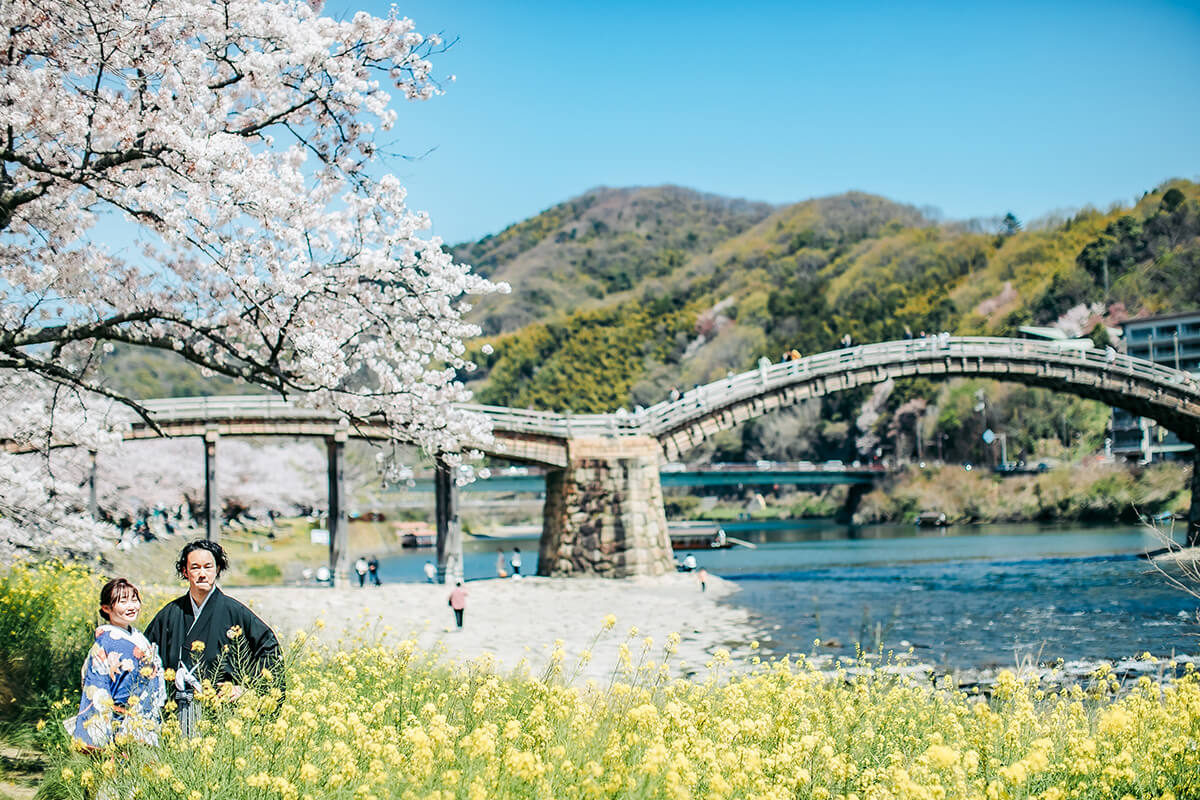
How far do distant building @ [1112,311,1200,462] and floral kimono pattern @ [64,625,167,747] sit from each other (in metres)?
72.2

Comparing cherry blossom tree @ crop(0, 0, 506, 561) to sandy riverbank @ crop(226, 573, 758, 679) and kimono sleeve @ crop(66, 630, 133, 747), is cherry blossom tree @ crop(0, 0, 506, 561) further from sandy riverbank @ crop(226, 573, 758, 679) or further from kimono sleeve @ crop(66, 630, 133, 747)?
sandy riverbank @ crop(226, 573, 758, 679)

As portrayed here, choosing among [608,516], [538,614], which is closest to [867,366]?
[608,516]

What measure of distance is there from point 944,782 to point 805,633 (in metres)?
16.1

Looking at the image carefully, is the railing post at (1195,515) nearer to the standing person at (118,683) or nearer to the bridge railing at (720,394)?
the bridge railing at (720,394)

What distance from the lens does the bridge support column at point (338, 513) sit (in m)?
A: 28.8

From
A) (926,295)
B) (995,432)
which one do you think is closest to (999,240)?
(926,295)

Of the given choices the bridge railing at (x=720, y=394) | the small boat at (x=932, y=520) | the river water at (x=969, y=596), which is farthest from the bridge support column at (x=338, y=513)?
the small boat at (x=932, y=520)

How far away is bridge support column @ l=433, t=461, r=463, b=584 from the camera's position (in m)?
30.2

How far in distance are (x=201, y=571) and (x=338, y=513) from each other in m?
23.2

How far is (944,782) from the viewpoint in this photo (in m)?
6.14

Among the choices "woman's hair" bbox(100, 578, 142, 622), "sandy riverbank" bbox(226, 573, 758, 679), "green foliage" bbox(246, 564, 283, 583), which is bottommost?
"green foliage" bbox(246, 564, 283, 583)

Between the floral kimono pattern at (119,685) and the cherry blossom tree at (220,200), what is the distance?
3.74 metres

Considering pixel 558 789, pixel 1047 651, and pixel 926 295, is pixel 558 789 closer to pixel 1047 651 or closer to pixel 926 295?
pixel 1047 651

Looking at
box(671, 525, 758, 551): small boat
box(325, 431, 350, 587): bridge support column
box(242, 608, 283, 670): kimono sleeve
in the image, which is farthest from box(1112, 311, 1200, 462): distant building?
box(242, 608, 283, 670): kimono sleeve
